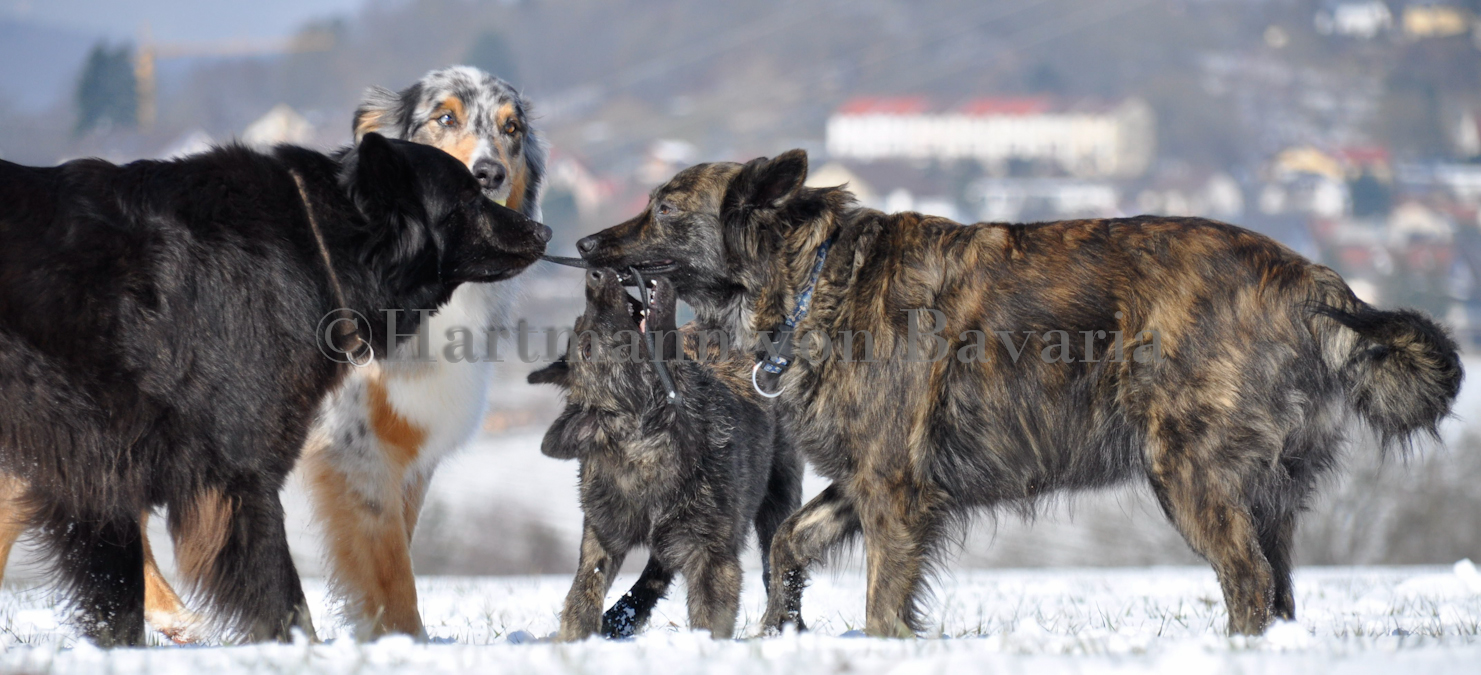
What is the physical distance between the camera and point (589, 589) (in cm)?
554

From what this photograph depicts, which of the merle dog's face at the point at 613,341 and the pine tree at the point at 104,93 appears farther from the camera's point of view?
the pine tree at the point at 104,93

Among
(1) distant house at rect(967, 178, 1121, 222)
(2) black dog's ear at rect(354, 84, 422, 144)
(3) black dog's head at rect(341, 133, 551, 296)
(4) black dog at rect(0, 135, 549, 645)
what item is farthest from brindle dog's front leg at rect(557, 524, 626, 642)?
(1) distant house at rect(967, 178, 1121, 222)

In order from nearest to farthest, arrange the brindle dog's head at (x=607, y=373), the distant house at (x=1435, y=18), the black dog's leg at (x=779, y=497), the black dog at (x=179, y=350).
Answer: the black dog at (x=179, y=350) < the brindle dog's head at (x=607, y=373) < the black dog's leg at (x=779, y=497) < the distant house at (x=1435, y=18)

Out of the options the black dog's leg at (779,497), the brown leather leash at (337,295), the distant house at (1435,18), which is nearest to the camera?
the brown leather leash at (337,295)

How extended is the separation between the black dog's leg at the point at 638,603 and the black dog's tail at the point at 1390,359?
10.1 feet

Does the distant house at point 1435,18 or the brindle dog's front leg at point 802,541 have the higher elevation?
the brindle dog's front leg at point 802,541

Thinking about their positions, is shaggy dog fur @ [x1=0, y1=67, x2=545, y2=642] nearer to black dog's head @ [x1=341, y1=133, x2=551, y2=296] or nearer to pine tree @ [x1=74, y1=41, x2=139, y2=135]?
black dog's head @ [x1=341, y1=133, x2=551, y2=296]

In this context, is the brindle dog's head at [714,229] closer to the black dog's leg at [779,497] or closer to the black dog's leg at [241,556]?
the black dog's leg at [779,497]

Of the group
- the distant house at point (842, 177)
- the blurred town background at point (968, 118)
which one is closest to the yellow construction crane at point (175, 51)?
the blurred town background at point (968, 118)

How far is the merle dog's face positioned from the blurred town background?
25.0 m

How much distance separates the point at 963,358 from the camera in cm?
509

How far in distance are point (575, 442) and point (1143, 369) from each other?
2.54m

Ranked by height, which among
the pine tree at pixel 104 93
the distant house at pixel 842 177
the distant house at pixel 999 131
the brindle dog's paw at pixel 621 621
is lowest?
the distant house at pixel 999 131

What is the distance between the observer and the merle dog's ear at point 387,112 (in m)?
6.39
